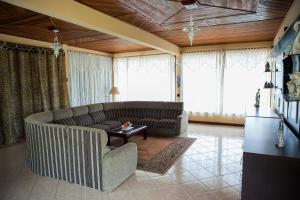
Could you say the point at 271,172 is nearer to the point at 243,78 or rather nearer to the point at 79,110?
the point at 79,110

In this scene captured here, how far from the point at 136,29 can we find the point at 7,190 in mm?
3441

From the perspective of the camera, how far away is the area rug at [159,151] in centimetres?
352

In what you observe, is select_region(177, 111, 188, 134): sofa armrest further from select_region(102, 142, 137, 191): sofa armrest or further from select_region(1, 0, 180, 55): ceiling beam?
select_region(102, 142, 137, 191): sofa armrest

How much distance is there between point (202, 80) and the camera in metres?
6.75

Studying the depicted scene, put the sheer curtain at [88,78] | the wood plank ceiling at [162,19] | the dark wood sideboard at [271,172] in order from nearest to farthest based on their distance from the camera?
the dark wood sideboard at [271,172] < the wood plank ceiling at [162,19] < the sheer curtain at [88,78]

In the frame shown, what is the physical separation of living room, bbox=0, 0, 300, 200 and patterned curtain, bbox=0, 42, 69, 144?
24 millimetres

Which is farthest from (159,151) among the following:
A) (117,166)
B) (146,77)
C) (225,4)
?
(146,77)

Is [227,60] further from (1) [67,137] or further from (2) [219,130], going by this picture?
(1) [67,137]

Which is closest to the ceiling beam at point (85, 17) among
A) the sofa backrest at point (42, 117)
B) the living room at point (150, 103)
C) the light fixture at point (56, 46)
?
the living room at point (150, 103)

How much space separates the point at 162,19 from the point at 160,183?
108 inches

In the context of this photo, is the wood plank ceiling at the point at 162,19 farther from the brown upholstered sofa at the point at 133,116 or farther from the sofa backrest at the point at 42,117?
the brown upholstered sofa at the point at 133,116

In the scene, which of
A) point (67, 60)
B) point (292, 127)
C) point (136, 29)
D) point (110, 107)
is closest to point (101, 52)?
point (67, 60)

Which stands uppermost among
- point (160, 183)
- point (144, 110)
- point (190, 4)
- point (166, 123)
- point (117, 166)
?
point (190, 4)

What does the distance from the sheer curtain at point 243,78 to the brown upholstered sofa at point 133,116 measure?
1731 millimetres
